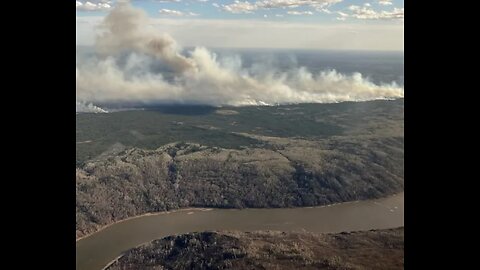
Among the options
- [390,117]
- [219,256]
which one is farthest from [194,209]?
[390,117]

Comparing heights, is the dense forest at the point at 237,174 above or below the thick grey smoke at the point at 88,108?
below

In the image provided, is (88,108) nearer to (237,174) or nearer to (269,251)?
(237,174)

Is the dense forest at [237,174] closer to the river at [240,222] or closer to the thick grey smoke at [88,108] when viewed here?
the river at [240,222]

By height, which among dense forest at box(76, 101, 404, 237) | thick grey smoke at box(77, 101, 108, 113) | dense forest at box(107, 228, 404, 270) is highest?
thick grey smoke at box(77, 101, 108, 113)

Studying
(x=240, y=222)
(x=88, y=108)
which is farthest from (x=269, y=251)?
(x=88, y=108)

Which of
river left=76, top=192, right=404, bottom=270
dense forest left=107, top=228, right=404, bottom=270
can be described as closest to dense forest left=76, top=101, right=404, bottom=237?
river left=76, top=192, right=404, bottom=270

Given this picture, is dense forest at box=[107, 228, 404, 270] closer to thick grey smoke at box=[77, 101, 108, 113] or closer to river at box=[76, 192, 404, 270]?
river at box=[76, 192, 404, 270]

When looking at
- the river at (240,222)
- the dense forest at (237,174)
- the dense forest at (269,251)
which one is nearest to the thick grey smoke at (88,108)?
the dense forest at (237,174)
